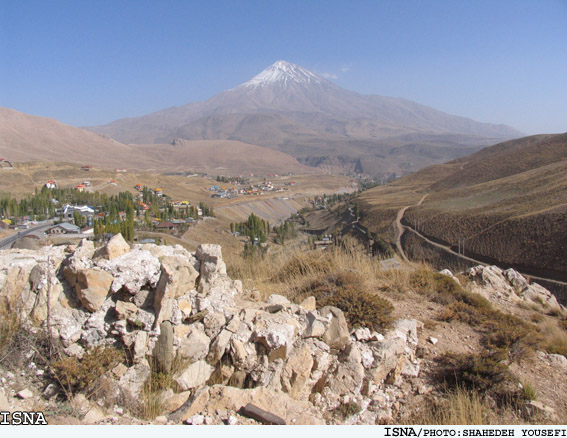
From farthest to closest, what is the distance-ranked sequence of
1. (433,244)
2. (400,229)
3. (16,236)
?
1. (400,229)
2. (16,236)
3. (433,244)

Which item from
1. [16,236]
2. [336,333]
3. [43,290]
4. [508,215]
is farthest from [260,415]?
[16,236]

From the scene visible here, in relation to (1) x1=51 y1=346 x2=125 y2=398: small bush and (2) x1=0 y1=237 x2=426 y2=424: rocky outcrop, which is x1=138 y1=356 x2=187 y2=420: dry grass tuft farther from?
(1) x1=51 y1=346 x2=125 y2=398: small bush

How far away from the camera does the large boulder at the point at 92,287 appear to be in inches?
131

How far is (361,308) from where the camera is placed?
4309 millimetres

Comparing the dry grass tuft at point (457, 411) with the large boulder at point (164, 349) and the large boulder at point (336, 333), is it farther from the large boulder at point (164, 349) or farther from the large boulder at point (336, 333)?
the large boulder at point (164, 349)

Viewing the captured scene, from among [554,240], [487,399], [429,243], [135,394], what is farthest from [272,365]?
[429,243]

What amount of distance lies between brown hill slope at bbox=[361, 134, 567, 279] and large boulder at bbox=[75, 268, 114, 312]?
32690mm

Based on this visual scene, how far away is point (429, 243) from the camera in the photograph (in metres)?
38.8

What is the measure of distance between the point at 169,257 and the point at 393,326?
8.40 feet

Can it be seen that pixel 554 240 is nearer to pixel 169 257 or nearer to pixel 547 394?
pixel 547 394

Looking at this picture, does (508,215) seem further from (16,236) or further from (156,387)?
(16,236)

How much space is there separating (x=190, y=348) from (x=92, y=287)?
3.41ft

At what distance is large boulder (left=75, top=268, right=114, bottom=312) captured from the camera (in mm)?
3316

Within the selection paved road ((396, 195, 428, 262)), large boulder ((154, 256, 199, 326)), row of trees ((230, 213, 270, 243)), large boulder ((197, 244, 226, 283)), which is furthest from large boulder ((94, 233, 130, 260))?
row of trees ((230, 213, 270, 243))
